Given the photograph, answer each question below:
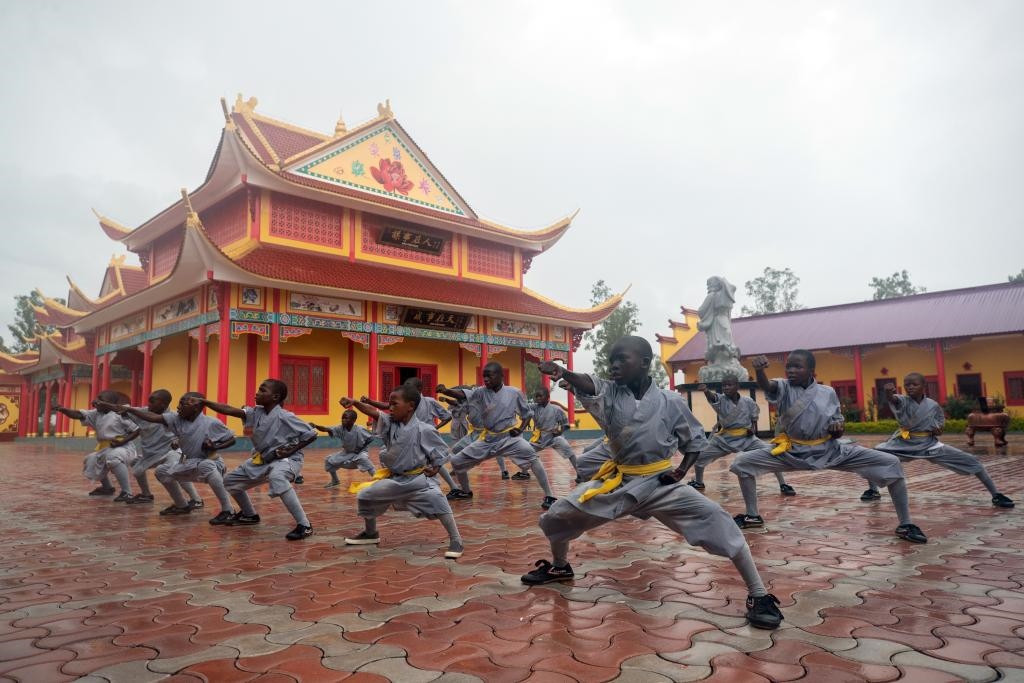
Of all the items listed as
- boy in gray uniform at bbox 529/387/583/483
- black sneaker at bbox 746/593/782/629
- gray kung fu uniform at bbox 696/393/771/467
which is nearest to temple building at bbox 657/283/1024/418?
gray kung fu uniform at bbox 696/393/771/467

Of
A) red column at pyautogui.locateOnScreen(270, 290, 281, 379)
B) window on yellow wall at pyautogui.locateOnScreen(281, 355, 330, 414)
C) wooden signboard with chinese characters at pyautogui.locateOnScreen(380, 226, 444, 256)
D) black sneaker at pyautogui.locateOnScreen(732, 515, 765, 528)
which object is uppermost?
wooden signboard with chinese characters at pyautogui.locateOnScreen(380, 226, 444, 256)

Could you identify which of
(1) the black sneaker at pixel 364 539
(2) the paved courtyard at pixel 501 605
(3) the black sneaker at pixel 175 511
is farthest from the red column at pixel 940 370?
(3) the black sneaker at pixel 175 511

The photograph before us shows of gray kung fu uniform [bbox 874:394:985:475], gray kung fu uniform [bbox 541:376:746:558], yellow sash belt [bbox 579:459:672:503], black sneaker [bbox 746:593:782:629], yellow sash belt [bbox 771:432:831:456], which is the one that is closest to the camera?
black sneaker [bbox 746:593:782:629]

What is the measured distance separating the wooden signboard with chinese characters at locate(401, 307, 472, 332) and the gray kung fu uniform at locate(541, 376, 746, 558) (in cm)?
1704

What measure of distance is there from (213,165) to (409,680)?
63.3 ft

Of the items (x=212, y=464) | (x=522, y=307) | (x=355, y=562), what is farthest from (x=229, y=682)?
(x=522, y=307)

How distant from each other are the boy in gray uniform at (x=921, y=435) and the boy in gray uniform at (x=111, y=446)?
8900mm

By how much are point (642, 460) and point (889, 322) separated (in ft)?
92.1

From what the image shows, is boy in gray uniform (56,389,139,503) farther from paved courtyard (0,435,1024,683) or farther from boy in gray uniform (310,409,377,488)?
boy in gray uniform (310,409,377,488)

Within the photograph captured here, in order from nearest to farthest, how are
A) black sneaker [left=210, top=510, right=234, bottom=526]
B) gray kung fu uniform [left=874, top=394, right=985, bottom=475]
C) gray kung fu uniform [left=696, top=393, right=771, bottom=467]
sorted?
black sneaker [left=210, top=510, right=234, bottom=526], gray kung fu uniform [left=874, top=394, right=985, bottom=475], gray kung fu uniform [left=696, top=393, right=771, bottom=467]

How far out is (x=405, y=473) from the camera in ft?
16.5

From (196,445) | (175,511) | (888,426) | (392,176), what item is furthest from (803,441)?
(888,426)

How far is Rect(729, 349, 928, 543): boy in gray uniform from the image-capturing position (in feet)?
17.7

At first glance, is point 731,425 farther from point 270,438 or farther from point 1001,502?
point 270,438
